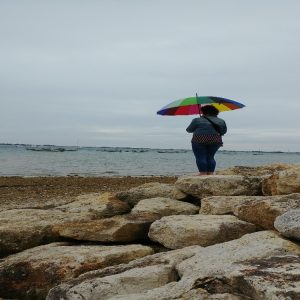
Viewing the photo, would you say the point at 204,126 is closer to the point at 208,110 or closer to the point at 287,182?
the point at 208,110

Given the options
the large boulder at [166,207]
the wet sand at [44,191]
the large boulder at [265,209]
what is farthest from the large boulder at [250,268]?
the wet sand at [44,191]

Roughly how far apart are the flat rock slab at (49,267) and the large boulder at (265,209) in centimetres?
156

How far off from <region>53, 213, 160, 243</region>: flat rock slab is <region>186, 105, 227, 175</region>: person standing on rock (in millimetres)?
3225

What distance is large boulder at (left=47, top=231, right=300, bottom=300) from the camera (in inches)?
155

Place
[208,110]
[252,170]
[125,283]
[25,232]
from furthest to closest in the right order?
[252,170]
[208,110]
[25,232]
[125,283]

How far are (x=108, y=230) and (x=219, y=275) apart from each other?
330cm

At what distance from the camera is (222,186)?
8.51m

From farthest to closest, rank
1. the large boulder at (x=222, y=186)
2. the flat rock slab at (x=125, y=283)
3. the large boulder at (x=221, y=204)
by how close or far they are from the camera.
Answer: the large boulder at (x=222, y=186)
the large boulder at (x=221, y=204)
the flat rock slab at (x=125, y=283)

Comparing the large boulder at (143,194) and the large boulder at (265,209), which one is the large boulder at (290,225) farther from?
the large boulder at (143,194)

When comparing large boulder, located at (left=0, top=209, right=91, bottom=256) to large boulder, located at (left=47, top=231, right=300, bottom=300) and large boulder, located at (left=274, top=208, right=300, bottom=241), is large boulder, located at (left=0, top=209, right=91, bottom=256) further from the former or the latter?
large boulder, located at (left=274, top=208, right=300, bottom=241)

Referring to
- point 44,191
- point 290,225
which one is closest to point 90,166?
point 44,191

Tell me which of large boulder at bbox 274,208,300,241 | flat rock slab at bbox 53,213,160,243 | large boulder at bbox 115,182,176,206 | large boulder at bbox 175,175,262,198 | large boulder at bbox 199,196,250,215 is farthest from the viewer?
large boulder at bbox 115,182,176,206

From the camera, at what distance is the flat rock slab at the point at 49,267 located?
5980 millimetres

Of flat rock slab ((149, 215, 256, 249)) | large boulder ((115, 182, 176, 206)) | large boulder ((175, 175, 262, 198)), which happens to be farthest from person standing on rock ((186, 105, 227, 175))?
flat rock slab ((149, 215, 256, 249))
